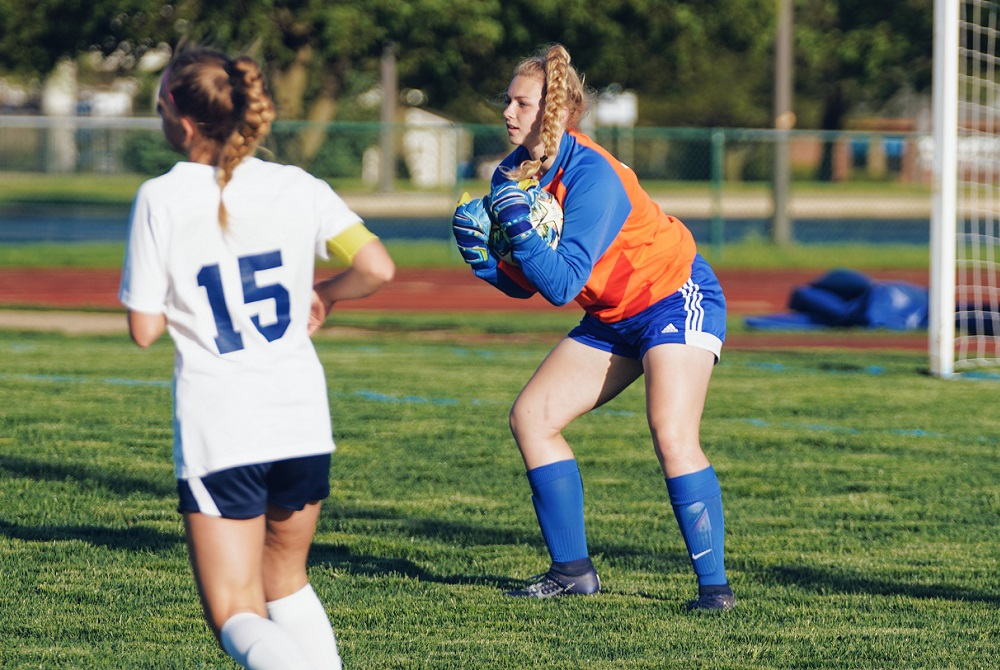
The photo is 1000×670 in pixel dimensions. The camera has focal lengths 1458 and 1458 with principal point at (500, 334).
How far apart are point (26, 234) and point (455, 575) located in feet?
69.0

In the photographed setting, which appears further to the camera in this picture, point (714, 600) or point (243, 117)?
point (714, 600)

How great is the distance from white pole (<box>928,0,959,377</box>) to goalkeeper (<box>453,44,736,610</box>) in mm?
6302

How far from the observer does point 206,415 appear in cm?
324

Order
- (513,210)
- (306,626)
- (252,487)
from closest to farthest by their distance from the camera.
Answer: (252,487) → (306,626) → (513,210)

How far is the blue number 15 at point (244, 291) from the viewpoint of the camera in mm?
3223

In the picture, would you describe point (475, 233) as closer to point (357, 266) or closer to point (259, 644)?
point (357, 266)

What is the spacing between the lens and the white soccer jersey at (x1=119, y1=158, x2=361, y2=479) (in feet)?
10.5

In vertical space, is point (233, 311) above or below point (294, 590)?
above

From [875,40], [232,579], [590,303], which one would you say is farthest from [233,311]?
[875,40]

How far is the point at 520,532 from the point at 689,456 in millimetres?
1454

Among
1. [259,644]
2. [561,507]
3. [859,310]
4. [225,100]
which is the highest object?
[225,100]

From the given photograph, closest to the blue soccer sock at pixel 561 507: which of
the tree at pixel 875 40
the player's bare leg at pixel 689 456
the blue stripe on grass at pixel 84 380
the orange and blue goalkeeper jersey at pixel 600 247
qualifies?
A: the player's bare leg at pixel 689 456

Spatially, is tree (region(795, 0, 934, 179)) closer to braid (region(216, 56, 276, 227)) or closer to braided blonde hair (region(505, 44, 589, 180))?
braided blonde hair (region(505, 44, 589, 180))

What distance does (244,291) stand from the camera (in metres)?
3.23
